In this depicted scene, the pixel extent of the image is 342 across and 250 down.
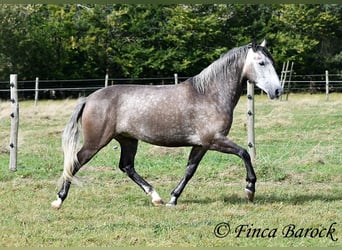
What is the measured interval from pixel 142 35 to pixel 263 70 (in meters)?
24.0

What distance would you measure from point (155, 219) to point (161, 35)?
81.3 ft

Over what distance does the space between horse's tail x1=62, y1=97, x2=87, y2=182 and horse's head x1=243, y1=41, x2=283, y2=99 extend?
6.52 feet

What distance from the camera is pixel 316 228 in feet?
17.7

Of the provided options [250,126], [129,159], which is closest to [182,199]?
[129,159]

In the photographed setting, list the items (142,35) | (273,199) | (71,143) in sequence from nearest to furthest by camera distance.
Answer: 1. (71,143)
2. (273,199)
3. (142,35)

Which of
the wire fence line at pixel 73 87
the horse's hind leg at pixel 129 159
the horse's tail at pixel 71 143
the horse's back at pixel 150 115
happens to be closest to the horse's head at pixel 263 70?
the horse's back at pixel 150 115

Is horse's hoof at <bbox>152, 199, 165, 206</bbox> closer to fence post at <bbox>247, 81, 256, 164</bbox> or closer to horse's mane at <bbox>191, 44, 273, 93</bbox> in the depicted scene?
horse's mane at <bbox>191, 44, 273, 93</bbox>

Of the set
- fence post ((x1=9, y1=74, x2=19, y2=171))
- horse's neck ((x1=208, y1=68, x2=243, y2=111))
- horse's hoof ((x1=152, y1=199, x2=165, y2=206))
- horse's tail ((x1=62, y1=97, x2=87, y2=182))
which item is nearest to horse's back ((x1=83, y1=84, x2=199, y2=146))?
horse's tail ((x1=62, y1=97, x2=87, y2=182))

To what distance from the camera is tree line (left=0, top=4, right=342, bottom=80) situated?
94.0ft

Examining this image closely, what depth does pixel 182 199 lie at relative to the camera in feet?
23.0

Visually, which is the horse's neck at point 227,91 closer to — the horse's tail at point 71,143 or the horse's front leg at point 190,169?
the horse's front leg at point 190,169

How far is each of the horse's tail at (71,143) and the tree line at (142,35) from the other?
2206 cm

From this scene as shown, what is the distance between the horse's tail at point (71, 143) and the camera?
6664mm

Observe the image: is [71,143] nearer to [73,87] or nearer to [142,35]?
[73,87]
